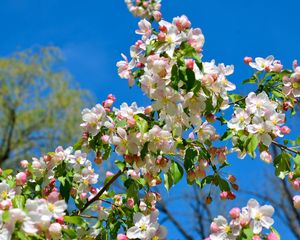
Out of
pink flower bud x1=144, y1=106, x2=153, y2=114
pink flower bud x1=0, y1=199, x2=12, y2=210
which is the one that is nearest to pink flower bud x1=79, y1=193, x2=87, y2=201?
pink flower bud x1=144, y1=106, x2=153, y2=114

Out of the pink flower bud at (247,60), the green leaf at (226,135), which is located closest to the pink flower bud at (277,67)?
the pink flower bud at (247,60)

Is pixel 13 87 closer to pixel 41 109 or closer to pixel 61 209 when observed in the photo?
pixel 41 109

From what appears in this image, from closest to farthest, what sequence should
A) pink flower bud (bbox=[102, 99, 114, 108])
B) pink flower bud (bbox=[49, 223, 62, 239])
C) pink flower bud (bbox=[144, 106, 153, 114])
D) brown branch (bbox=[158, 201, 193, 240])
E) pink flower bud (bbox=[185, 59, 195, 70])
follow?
pink flower bud (bbox=[49, 223, 62, 239]) < pink flower bud (bbox=[185, 59, 195, 70]) < pink flower bud (bbox=[144, 106, 153, 114]) < pink flower bud (bbox=[102, 99, 114, 108]) < brown branch (bbox=[158, 201, 193, 240])

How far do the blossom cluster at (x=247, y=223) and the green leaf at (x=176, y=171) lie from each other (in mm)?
241

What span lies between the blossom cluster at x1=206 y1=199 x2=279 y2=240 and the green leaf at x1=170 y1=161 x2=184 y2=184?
24 centimetres

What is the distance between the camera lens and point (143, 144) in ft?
5.59

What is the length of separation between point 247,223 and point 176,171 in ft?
1.13

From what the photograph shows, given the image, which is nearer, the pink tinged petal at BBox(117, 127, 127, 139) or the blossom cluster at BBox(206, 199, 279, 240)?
the blossom cluster at BBox(206, 199, 279, 240)

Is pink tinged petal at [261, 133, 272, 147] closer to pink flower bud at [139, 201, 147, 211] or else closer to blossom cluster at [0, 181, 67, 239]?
pink flower bud at [139, 201, 147, 211]

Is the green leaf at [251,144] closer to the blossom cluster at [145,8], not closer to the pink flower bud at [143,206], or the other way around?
the pink flower bud at [143,206]

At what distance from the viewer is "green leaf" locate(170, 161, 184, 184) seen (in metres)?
1.72

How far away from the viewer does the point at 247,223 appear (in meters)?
1.46

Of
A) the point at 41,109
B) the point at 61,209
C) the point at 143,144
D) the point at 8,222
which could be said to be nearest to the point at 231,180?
the point at 143,144

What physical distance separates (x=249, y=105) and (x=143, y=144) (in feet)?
1.27
